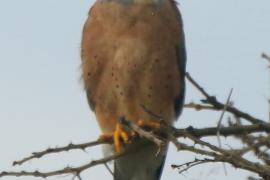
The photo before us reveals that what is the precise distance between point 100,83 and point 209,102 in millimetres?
1972

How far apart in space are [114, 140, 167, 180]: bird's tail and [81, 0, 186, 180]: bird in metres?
A: 0.08

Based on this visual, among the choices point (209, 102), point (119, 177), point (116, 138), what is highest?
point (209, 102)

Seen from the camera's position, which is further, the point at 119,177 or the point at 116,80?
the point at 119,177

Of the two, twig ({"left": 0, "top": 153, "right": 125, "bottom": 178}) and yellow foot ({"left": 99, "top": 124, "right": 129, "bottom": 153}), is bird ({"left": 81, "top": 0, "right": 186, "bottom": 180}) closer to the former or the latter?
yellow foot ({"left": 99, "top": 124, "right": 129, "bottom": 153})

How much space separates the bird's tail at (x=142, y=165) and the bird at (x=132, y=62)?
0.08 metres

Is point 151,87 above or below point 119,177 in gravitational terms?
above

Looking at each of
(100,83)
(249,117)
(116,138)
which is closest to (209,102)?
(249,117)

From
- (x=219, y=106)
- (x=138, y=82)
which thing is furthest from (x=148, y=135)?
(x=138, y=82)

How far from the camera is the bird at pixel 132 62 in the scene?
510 cm

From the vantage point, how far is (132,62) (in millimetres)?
5098

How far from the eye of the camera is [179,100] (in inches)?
A: 218

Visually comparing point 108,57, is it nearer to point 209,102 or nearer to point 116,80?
point 116,80

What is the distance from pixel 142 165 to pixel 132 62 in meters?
1.04

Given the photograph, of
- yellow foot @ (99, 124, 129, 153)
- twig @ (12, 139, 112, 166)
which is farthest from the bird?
twig @ (12, 139, 112, 166)
